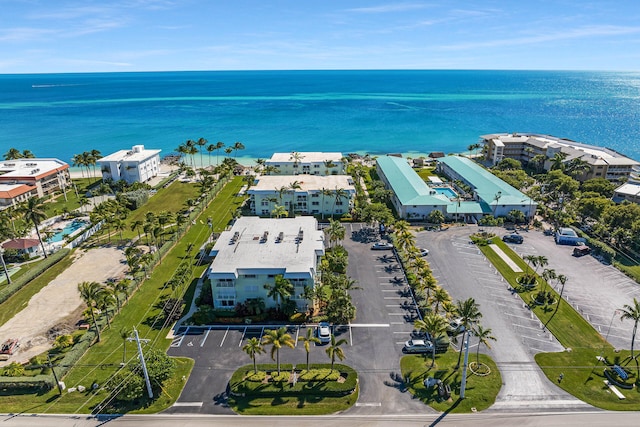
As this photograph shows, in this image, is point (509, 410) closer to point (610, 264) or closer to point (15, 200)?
point (610, 264)

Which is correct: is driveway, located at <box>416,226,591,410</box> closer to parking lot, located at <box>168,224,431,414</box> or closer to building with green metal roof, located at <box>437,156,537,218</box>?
parking lot, located at <box>168,224,431,414</box>

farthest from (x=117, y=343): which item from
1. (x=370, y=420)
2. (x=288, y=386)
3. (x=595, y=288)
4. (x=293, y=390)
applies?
(x=595, y=288)

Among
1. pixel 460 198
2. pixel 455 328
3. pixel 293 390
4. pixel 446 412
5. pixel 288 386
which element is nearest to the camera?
pixel 446 412

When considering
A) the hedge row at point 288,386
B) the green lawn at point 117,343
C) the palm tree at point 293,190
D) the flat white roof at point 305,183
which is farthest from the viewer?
the flat white roof at point 305,183

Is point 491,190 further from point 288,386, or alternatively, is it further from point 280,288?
point 288,386

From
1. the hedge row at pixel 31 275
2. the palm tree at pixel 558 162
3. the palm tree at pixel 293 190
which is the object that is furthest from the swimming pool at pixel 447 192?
the hedge row at pixel 31 275

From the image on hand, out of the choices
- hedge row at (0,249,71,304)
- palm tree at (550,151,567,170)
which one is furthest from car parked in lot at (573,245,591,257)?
hedge row at (0,249,71,304)

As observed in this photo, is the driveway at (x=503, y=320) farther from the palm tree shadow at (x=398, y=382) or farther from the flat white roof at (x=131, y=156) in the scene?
the flat white roof at (x=131, y=156)
